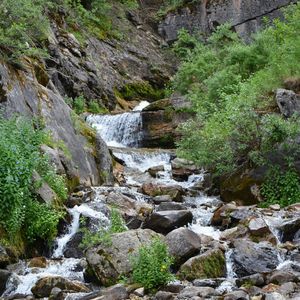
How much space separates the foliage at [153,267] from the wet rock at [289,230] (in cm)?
307

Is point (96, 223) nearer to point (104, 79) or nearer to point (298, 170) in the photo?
point (298, 170)

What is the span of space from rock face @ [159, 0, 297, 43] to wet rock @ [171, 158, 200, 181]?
13.3 m

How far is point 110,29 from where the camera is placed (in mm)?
28312

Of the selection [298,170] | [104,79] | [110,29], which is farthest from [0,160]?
[110,29]

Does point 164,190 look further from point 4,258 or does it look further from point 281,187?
point 4,258

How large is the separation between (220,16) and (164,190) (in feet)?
62.3

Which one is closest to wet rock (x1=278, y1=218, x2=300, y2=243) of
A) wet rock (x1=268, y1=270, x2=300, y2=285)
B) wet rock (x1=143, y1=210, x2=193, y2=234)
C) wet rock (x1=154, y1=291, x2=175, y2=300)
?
wet rock (x1=143, y1=210, x2=193, y2=234)

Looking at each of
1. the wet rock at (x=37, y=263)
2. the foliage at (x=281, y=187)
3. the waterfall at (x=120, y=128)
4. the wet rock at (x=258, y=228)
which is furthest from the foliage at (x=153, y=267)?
the waterfall at (x=120, y=128)

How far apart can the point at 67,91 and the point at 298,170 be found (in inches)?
471

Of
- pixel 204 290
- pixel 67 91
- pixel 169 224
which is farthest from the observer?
pixel 67 91

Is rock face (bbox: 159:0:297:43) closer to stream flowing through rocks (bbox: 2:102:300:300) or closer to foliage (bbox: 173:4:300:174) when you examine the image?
foliage (bbox: 173:4:300:174)

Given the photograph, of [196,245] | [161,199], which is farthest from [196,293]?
[161,199]

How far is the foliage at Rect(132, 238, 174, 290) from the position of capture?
6.43m

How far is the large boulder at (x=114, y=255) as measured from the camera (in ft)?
22.4
